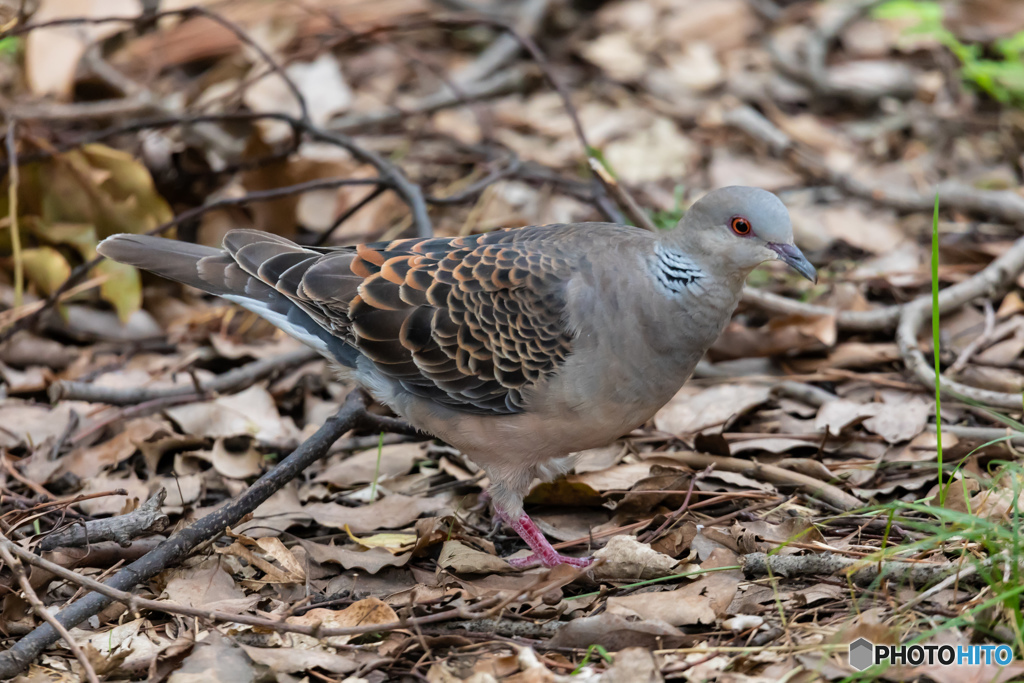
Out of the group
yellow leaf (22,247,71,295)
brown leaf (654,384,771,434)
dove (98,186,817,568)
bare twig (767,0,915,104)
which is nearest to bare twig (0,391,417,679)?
dove (98,186,817,568)

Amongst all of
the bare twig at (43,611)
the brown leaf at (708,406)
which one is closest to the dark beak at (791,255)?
the brown leaf at (708,406)

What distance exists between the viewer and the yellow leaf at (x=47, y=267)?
16.7 ft

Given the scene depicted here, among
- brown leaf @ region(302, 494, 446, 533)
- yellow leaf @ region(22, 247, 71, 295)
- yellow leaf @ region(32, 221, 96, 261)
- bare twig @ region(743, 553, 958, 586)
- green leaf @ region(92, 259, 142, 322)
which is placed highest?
yellow leaf @ region(32, 221, 96, 261)

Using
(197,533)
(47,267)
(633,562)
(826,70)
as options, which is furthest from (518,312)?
(826,70)

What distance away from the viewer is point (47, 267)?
5.11 metres

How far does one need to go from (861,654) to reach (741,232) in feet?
4.74

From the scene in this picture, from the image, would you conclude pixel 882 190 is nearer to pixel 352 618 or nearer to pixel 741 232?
pixel 741 232

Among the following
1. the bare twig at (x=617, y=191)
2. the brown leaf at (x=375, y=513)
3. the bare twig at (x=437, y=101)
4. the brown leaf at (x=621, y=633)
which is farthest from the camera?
the bare twig at (x=437, y=101)

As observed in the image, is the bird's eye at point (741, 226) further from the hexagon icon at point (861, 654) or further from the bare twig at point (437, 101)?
the bare twig at point (437, 101)

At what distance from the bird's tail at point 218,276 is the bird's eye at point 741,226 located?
62.6 inches

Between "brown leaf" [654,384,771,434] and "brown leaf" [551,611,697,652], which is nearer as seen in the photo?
"brown leaf" [551,611,697,652]

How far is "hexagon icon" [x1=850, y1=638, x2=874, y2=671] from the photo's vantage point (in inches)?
104

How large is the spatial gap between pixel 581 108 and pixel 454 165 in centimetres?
121

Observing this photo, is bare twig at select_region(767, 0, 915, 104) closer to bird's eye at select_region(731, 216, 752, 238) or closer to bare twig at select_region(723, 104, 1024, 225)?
bare twig at select_region(723, 104, 1024, 225)
